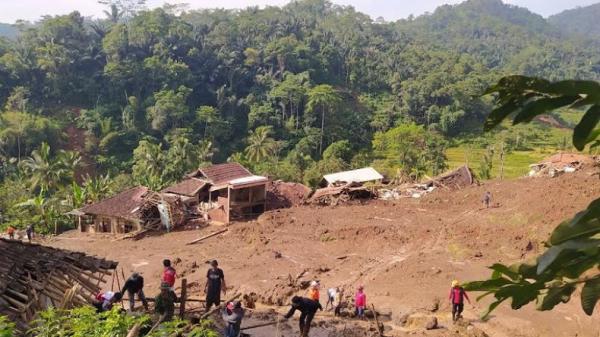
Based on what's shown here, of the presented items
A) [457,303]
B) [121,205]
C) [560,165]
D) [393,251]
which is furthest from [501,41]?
[457,303]

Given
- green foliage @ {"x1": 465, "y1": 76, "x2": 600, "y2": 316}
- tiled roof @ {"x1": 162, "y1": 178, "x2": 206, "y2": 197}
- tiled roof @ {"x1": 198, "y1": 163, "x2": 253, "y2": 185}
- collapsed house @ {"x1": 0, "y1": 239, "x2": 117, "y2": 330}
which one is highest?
green foliage @ {"x1": 465, "y1": 76, "x2": 600, "y2": 316}

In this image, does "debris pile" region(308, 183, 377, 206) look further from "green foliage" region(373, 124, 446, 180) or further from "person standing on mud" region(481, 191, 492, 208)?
"green foliage" region(373, 124, 446, 180)

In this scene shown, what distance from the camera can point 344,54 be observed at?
7050cm

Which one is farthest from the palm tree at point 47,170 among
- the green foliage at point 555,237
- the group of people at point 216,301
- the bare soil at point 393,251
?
the green foliage at point 555,237

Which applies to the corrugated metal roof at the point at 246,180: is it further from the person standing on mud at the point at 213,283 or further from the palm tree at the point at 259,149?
the person standing on mud at the point at 213,283

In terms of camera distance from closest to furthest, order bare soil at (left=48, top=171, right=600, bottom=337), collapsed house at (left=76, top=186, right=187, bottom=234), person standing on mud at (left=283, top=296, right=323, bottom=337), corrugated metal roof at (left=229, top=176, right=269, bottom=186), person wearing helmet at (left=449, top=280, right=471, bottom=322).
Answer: person standing on mud at (left=283, top=296, right=323, bottom=337) → person wearing helmet at (left=449, top=280, right=471, bottom=322) → bare soil at (left=48, top=171, right=600, bottom=337) → collapsed house at (left=76, top=186, right=187, bottom=234) → corrugated metal roof at (left=229, top=176, right=269, bottom=186)

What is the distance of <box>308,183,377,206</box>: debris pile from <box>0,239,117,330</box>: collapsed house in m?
18.3

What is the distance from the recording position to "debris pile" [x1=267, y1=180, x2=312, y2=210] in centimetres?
2814

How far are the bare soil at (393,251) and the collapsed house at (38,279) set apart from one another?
3597mm

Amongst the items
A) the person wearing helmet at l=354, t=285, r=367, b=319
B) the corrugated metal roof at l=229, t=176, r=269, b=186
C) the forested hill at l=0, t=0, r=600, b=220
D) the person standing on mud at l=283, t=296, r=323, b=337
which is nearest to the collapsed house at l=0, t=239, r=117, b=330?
the person standing on mud at l=283, t=296, r=323, b=337

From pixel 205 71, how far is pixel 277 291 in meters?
45.4

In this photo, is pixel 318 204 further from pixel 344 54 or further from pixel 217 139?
pixel 344 54

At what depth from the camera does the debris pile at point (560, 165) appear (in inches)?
1195

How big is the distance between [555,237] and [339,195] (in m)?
26.3
